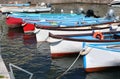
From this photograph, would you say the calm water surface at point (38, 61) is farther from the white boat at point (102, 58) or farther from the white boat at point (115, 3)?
the white boat at point (115, 3)

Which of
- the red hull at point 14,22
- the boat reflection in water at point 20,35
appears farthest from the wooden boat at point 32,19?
the boat reflection in water at point 20,35

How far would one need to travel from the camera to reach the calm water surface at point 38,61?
62.0 ft

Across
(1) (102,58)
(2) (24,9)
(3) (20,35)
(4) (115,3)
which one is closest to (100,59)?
(1) (102,58)

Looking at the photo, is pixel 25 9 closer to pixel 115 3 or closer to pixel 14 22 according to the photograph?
pixel 14 22

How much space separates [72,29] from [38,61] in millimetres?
4680

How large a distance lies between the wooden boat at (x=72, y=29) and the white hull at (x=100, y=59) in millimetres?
6950

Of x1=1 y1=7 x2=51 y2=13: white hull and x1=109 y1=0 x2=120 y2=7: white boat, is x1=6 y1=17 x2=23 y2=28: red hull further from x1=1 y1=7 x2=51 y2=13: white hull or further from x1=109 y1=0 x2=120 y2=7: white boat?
x1=109 y1=0 x2=120 y2=7: white boat

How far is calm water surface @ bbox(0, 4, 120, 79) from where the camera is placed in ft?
62.0

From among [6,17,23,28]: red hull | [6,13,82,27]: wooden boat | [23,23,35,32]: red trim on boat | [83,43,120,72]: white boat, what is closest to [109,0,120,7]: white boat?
[6,13,82,27]: wooden boat

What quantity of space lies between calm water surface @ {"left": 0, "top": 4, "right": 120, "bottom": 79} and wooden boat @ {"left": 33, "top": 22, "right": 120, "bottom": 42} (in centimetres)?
79

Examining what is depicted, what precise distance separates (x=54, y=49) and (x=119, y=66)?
16.0 feet

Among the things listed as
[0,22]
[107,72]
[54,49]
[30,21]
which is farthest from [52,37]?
[0,22]

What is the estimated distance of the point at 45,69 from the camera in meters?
20.4

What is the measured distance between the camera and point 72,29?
2580cm
